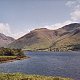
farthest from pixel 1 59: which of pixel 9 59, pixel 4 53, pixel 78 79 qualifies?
pixel 78 79

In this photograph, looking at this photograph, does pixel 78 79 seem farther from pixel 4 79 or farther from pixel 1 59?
pixel 1 59

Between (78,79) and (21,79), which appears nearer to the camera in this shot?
(21,79)

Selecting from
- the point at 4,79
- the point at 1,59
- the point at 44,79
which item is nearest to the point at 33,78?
the point at 44,79

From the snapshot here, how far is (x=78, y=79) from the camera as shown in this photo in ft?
265

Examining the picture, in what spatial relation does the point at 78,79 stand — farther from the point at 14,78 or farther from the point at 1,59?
the point at 1,59

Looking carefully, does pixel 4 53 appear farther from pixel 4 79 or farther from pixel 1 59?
pixel 4 79

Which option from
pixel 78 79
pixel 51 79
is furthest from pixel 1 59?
pixel 51 79

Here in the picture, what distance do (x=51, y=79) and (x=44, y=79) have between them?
1.90 meters

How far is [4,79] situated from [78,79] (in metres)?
28.7

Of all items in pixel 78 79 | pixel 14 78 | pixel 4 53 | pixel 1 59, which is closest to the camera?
pixel 14 78

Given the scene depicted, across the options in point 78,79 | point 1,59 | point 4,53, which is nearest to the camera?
point 78,79

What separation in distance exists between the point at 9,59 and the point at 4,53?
81.3 feet

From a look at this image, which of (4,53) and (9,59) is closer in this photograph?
(9,59)

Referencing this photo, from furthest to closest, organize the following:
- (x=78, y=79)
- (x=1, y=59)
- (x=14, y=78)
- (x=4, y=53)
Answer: (x=4, y=53) → (x=1, y=59) → (x=78, y=79) → (x=14, y=78)
